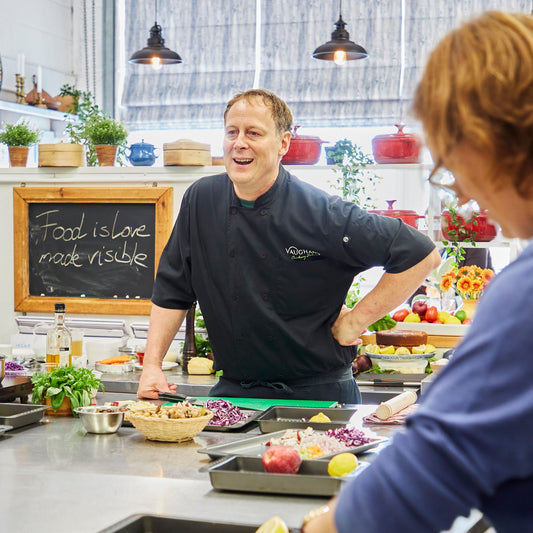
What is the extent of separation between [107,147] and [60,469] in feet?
11.8

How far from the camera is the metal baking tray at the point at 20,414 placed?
2.15 meters

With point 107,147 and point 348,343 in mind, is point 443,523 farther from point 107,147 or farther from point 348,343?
point 107,147

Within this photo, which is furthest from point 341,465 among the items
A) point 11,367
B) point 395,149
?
point 395,149

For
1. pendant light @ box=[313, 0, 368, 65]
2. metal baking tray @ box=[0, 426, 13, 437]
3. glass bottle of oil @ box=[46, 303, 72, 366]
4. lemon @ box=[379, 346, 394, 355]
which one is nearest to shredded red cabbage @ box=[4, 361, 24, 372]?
glass bottle of oil @ box=[46, 303, 72, 366]

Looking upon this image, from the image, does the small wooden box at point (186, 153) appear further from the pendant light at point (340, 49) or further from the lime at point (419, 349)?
the lime at point (419, 349)

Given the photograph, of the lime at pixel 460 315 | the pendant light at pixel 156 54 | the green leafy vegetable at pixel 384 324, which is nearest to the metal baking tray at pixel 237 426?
the green leafy vegetable at pixel 384 324

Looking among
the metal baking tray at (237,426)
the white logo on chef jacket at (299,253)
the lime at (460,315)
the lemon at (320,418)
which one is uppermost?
the white logo on chef jacket at (299,253)

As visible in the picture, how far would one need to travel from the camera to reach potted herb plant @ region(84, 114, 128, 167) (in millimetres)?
5129

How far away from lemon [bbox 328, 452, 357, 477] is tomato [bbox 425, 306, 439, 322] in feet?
8.39

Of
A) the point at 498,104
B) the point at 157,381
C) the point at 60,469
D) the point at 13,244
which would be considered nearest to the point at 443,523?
the point at 498,104

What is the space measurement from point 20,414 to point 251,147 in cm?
115

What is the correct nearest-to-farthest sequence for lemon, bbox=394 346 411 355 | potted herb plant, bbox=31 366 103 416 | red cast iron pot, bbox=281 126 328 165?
potted herb plant, bbox=31 366 103 416 < lemon, bbox=394 346 411 355 < red cast iron pot, bbox=281 126 328 165

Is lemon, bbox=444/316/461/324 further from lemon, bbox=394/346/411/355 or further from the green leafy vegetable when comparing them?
lemon, bbox=394/346/411/355

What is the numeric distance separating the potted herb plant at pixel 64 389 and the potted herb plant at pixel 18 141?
126 inches
